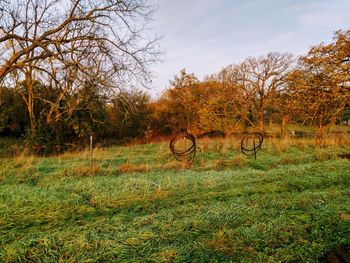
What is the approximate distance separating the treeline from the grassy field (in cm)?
538

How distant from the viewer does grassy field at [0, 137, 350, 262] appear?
2539 mm

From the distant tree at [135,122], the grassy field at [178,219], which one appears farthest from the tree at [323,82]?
the distant tree at [135,122]

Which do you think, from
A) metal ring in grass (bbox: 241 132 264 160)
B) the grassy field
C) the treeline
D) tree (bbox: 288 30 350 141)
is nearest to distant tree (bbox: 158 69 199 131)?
the treeline

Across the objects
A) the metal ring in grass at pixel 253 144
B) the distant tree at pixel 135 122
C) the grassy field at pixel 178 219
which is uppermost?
the distant tree at pixel 135 122

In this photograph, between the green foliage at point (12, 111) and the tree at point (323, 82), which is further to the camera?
the green foliage at point (12, 111)

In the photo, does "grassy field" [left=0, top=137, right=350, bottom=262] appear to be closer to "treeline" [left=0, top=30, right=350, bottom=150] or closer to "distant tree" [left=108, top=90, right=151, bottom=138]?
"treeline" [left=0, top=30, right=350, bottom=150]

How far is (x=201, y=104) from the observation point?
84.9 feet

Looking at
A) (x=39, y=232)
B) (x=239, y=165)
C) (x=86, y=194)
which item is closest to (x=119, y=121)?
(x=239, y=165)

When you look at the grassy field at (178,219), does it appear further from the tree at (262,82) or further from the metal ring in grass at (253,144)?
the tree at (262,82)

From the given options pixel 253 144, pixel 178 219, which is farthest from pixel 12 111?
pixel 178 219

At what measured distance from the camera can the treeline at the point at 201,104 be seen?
14.4 m

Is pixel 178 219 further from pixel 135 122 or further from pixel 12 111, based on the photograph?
pixel 12 111

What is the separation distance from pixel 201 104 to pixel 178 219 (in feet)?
75.6

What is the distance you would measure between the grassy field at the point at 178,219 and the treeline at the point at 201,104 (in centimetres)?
538
